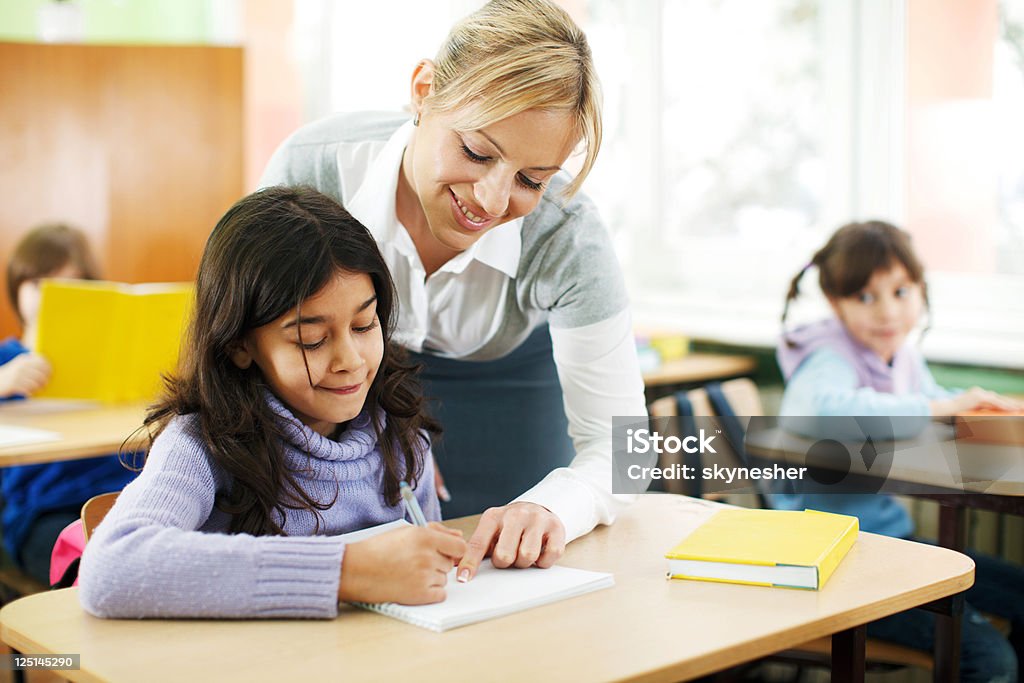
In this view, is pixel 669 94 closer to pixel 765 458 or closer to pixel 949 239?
pixel 949 239

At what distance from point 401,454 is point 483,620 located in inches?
16.0

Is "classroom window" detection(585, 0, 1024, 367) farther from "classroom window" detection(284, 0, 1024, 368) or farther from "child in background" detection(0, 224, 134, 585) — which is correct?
"child in background" detection(0, 224, 134, 585)

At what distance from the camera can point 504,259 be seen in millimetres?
1651

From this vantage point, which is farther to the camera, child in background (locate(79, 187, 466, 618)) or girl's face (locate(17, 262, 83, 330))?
girl's face (locate(17, 262, 83, 330))

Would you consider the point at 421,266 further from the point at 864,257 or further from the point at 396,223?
the point at 864,257

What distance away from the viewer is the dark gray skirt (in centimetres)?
192

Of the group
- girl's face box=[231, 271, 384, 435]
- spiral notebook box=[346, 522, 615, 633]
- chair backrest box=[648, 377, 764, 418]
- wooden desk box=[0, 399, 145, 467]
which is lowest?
spiral notebook box=[346, 522, 615, 633]

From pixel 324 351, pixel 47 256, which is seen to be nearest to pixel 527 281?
pixel 324 351

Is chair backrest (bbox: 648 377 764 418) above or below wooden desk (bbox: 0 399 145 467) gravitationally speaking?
above

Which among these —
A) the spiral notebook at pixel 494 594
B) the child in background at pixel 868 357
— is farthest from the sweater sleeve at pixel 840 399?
the spiral notebook at pixel 494 594

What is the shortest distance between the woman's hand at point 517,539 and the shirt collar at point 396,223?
16.6 inches

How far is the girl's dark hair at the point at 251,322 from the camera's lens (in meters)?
1.32

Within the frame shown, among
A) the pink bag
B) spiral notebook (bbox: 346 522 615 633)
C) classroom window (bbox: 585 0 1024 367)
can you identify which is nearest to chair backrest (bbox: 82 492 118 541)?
the pink bag

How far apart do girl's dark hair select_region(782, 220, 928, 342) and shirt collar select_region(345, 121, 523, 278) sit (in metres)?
1.29
